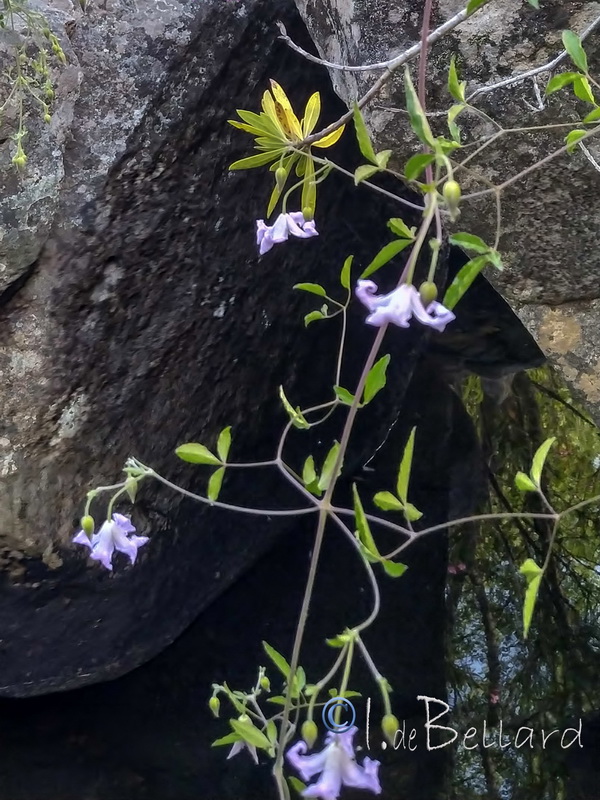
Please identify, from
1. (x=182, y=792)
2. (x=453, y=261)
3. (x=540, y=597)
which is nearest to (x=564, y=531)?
(x=540, y=597)

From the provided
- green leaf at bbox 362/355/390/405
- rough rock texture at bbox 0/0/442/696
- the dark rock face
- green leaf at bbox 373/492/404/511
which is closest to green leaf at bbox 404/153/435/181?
green leaf at bbox 362/355/390/405

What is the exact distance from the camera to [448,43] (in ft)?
2.65

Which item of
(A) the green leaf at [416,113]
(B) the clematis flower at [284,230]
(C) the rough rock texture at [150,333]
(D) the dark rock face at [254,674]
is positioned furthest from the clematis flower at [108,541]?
(D) the dark rock face at [254,674]

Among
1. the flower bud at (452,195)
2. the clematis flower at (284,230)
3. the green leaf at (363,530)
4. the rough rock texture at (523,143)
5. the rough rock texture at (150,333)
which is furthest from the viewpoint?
the rough rock texture at (150,333)

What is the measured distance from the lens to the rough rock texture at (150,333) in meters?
1.01

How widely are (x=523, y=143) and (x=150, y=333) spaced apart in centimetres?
60

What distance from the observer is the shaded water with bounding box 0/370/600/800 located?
1.50m

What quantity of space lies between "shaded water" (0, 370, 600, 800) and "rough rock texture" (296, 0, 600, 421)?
3.03 feet

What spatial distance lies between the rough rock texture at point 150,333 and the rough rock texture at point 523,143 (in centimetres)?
22

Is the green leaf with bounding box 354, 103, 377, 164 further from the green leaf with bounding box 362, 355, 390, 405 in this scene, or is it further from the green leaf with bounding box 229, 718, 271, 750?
the green leaf with bounding box 229, 718, 271, 750

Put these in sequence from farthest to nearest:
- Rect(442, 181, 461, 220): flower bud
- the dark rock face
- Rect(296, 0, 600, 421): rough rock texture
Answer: the dark rock face
Rect(296, 0, 600, 421): rough rock texture
Rect(442, 181, 461, 220): flower bud

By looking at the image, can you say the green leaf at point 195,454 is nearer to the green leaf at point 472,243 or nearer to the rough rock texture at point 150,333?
the green leaf at point 472,243

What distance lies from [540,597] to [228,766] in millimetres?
808

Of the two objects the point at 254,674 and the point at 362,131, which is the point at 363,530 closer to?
the point at 362,131
